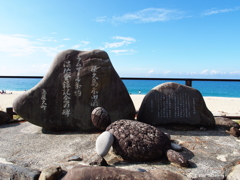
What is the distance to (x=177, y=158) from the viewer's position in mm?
2441

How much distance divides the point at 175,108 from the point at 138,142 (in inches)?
80.8

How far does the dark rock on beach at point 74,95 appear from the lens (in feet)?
13.5

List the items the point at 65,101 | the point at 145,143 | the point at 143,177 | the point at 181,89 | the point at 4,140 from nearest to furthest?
the point at 143,177, the point at 145,143, the point at 4,140, the point at 65,101, the point at 181,89

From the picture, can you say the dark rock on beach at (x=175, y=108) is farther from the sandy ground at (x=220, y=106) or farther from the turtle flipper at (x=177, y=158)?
the sandy ground at (x=220, y=106)

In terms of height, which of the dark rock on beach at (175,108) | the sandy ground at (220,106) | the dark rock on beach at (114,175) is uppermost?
the dark rock on beach at (175,108)

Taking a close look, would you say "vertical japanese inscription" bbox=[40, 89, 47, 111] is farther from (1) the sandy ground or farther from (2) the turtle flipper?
(1) the sandy ground

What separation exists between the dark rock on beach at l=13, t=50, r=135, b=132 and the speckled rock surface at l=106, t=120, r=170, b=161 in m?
1.36

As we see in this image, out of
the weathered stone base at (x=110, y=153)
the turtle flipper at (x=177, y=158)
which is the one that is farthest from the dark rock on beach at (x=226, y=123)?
the turtle flipper at (x=177, y=158)

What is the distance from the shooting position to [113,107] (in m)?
4.23

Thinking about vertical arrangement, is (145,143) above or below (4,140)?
above

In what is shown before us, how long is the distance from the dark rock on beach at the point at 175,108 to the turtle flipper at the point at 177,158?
1754 millimetres

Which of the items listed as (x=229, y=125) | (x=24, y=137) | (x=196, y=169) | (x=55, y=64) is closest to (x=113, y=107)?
(x=55, y=64)

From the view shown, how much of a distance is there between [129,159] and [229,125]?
3097mm

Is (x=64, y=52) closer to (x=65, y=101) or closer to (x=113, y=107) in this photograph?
(x=65, y=101)
